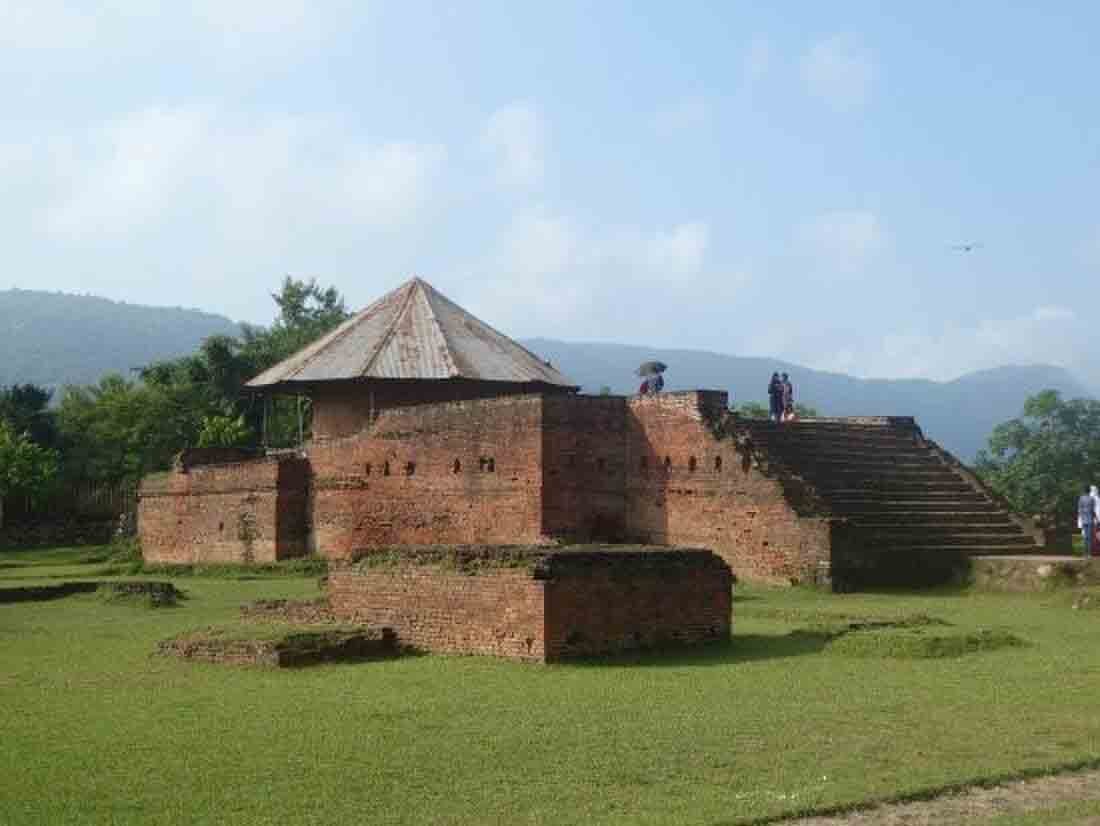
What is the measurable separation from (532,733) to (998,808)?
2451mm

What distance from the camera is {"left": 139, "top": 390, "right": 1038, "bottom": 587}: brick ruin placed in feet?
58.4

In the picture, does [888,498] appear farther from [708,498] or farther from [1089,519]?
[1089,519]

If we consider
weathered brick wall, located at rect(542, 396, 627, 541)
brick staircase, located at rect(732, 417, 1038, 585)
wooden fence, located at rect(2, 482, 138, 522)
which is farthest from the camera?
wooden fence, located at rect(2, 482, 138, 522)

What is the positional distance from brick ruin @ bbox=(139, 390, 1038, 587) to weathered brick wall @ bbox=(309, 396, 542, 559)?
0.03 metres

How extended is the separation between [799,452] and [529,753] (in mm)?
13653

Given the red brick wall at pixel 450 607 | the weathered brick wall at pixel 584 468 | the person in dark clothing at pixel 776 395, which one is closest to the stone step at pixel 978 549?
the weathered brick wall at pixel 584 468

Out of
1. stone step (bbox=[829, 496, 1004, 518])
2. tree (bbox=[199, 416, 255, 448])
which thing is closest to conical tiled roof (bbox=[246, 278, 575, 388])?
stone step (bbox=[829, 496, 1004, 518])

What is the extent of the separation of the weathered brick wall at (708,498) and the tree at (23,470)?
72.3 feet

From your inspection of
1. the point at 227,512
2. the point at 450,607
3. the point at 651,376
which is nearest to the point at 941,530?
the point at 651,376

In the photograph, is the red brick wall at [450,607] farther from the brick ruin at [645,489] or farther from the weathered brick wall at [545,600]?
the brick ruin at [645,489]

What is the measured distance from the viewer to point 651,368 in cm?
2550

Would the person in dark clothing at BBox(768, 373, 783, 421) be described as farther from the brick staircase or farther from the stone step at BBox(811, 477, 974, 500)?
the stone step at BBox(811, 477, 974, 500)

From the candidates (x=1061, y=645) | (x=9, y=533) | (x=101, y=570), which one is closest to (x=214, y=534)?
(x=101, y=570)

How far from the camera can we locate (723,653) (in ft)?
34.8
